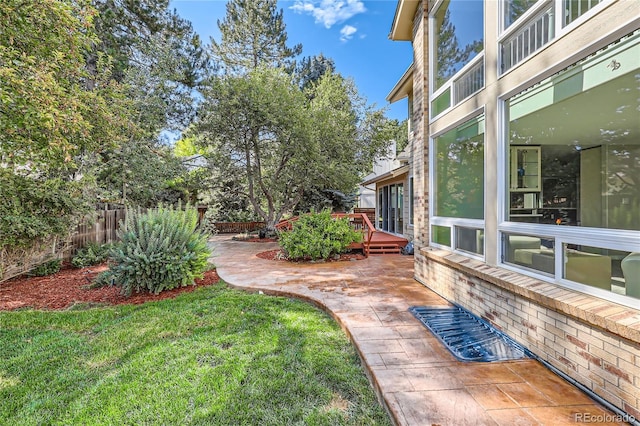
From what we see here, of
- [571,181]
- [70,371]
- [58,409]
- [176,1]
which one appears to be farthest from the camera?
[176,1]

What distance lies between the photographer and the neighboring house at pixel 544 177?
91.1 inches

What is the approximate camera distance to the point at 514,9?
11.6ft

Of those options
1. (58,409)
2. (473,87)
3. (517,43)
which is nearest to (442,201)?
(473,87)

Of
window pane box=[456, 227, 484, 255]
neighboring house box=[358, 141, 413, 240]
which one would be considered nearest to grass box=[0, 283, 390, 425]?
window pane box=[456, 227, 484, 255]

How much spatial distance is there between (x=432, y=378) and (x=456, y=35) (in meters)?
4.90

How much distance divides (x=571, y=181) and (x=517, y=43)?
1.81 metres

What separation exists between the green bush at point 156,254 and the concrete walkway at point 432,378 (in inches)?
85.6

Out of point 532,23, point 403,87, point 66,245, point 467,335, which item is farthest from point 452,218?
point 66,245

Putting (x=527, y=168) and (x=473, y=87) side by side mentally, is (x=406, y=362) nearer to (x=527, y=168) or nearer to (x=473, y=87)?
(x=527, y=168)

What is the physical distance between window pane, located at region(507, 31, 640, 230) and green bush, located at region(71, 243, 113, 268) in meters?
9.05

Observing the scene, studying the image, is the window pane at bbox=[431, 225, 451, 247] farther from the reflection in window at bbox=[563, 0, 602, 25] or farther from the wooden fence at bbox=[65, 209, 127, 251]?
the wooden fence at bbox=[65, 209, 127, 251]

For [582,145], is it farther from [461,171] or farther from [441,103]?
[441,103]

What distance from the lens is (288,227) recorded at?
10531mm

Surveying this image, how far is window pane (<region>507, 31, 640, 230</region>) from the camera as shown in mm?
2498
